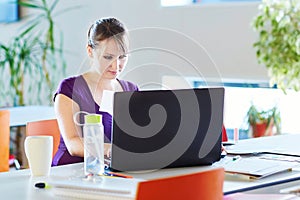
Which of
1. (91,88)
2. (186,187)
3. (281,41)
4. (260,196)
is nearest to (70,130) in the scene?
(91,88)

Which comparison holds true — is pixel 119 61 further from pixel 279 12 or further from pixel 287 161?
pixel 279 12

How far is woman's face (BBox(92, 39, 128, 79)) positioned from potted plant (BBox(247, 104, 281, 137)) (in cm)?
212

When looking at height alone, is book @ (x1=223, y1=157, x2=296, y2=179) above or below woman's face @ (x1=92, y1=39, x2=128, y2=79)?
below

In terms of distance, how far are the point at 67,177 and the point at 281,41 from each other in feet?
7.65

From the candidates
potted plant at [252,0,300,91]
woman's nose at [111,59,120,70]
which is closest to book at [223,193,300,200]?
woman's nose at [111,59,120,70]

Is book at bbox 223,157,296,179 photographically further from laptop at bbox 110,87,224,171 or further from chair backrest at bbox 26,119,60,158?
chair backrest at bbox 26,119,60,158

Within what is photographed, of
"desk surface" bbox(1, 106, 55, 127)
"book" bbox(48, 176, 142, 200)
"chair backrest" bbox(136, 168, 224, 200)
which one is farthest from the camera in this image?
"desk surface" bbox(1, 106, 55, 127)

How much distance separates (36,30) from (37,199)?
3.81 metres

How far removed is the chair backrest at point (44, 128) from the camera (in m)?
3.12

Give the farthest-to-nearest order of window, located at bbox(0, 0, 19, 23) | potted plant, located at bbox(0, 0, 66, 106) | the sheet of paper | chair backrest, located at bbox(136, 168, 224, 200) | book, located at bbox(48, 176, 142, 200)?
window, located at bbox(0, 0, 19, 23) < potted plant, located at bbox(0, 0, 66, 106) < the sheet of paper < book, located at bbox(48, 176, 142, 200) < chair backrest, located at bbox(136, 168, 224, 200)

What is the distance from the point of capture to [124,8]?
5.25 metres

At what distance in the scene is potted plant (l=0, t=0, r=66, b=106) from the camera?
5422mm

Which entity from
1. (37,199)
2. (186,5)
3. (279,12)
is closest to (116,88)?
(37,199)

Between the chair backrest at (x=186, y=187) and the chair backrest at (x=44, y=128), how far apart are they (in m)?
1.30
